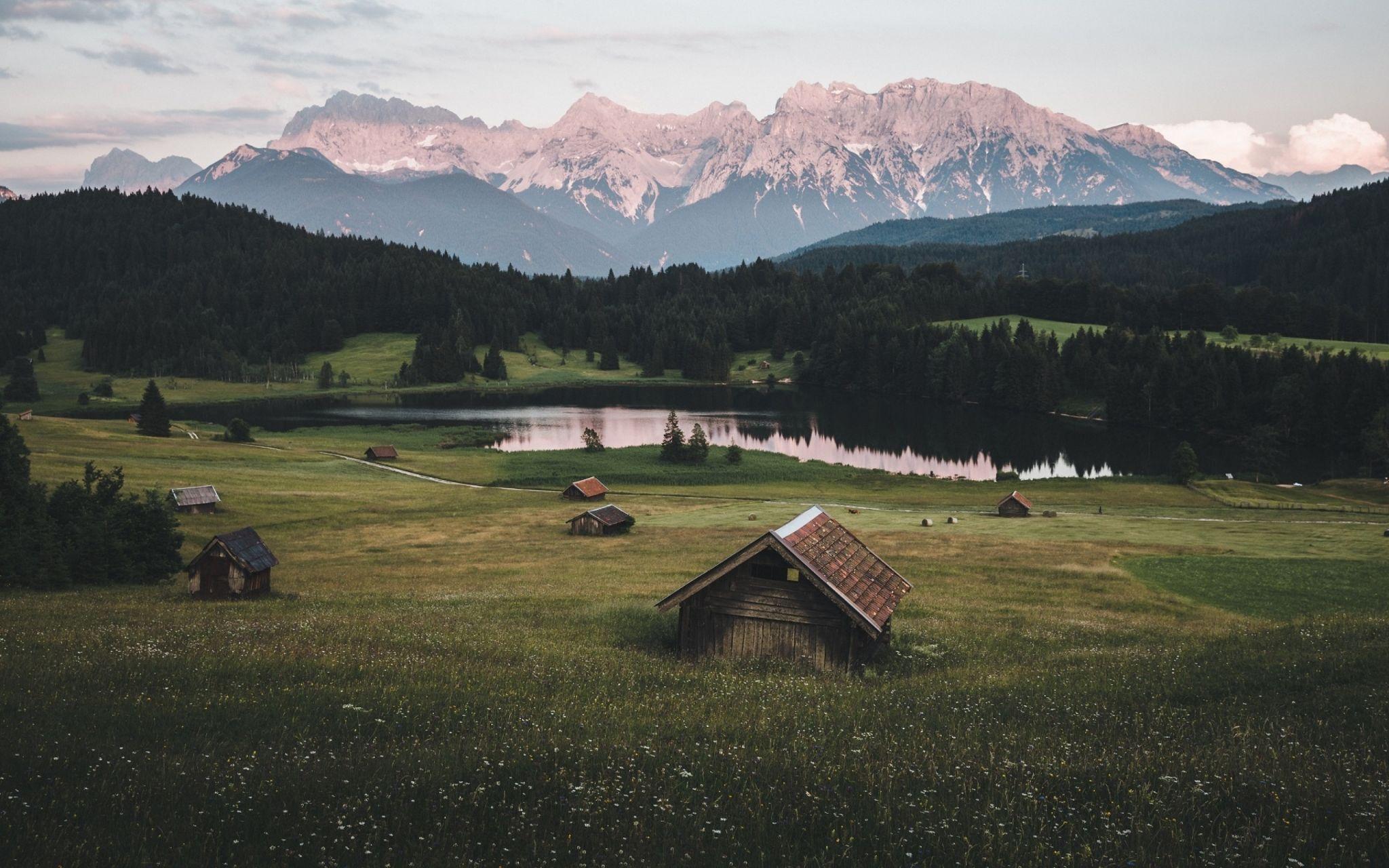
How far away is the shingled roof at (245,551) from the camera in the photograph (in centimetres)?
3869

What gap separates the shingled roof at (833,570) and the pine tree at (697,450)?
79704mm

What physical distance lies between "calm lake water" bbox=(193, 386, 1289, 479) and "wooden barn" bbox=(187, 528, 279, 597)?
83.8 m

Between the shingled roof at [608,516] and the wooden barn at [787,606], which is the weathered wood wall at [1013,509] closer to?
the shingled roof at [608,516]

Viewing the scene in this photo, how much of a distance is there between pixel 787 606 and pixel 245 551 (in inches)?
1043

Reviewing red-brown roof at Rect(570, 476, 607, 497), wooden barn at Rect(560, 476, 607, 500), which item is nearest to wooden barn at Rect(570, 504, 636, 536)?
wooden barn at Rect(560, 476, 607, 500)

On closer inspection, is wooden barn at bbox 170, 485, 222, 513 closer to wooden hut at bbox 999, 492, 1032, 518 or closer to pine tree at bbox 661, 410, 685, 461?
pine tree at bbox 661, 410, 685, 461

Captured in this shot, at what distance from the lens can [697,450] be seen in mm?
108062

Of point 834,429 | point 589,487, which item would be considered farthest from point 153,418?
point 834,429

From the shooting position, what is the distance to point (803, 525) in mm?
25922

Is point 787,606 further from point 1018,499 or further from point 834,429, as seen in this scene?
point 834,429

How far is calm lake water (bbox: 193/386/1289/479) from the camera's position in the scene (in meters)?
121

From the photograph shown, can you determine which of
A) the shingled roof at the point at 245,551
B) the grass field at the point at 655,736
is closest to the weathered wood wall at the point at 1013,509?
the grass field at the point at 655,736

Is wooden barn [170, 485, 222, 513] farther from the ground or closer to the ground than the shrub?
closer to the ground

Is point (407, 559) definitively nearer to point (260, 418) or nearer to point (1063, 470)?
point (1063, 470)
